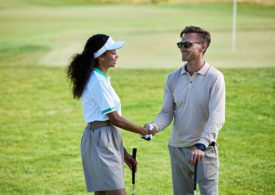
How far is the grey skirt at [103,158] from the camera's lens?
5.27 m

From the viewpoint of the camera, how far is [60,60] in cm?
1652

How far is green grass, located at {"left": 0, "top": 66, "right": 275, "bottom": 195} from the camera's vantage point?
27.5ft

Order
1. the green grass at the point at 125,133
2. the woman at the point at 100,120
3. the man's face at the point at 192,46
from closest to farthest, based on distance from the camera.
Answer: the woman at the point at 100,120, the man's face at the point at 192,46, the green grass at the point at 125,133

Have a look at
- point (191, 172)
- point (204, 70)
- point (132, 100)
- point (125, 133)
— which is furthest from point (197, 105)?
point (132, 100)

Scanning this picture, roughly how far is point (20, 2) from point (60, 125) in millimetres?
25295

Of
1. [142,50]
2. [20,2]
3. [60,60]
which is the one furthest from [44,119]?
[20,2]

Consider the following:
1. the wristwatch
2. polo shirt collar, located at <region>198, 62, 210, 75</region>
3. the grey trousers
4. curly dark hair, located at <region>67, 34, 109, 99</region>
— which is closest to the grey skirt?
curly dark hair, located at <region>67, 34, 109, 99</region>

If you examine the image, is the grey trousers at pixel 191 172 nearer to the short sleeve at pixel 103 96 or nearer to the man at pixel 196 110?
the man at pixel 196 110

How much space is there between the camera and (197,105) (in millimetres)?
5336

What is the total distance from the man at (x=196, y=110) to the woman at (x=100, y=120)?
1.38 ft

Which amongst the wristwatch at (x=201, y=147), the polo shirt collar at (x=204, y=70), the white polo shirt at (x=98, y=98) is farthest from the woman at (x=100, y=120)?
the polo shirt collar at (x=204, y=70)

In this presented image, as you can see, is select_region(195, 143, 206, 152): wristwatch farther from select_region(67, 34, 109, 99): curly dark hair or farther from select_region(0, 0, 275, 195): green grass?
select_region(0, 0, 275, 195): green grass

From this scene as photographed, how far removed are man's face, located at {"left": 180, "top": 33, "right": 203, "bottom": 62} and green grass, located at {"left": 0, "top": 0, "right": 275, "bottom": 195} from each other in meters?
2.87

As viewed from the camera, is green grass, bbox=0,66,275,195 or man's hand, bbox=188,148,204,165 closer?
man's hand, bbox=188,148,204,165
